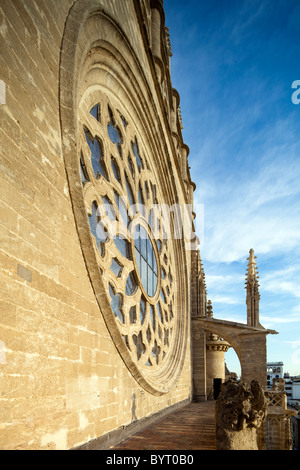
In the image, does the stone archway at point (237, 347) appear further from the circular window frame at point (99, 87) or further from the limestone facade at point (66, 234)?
the limestone facade at point (66, 234)

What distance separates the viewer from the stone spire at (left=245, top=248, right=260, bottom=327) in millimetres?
13758

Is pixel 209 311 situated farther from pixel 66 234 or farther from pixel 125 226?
pixel 66 234

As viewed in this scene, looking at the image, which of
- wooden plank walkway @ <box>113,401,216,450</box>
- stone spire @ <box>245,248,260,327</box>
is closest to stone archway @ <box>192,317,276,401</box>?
stone spire @ <box>245,248,260,327</box>

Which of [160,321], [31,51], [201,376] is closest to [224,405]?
[31,51]

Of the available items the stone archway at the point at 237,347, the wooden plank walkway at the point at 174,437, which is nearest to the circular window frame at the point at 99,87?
the wooden plank walkway at the point at 174,437

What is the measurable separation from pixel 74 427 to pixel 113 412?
1.18m

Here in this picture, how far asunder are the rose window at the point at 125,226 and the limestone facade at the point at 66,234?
34 millimetres

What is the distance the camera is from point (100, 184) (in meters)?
5.68

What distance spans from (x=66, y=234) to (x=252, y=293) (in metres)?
12.4

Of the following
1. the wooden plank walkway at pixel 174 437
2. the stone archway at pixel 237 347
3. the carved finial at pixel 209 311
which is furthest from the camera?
the carved finial at pixel 209 311

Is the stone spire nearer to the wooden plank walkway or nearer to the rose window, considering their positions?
the rose window

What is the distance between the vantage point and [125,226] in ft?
22.1

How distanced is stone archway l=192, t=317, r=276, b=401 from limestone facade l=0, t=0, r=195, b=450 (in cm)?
607

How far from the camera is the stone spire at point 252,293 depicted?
45.1 feet
